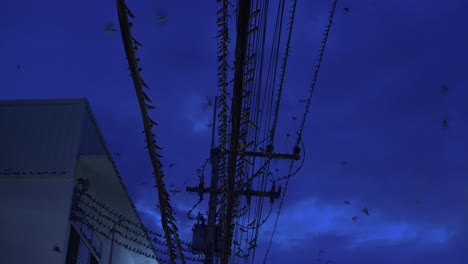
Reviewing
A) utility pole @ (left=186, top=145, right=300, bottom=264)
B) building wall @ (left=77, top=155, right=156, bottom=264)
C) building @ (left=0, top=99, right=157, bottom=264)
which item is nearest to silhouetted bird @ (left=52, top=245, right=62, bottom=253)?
building @ (left=0, top=99, right=157, bottom=264)

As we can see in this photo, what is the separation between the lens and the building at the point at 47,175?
1352 cm

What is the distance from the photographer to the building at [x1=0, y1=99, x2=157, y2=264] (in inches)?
532

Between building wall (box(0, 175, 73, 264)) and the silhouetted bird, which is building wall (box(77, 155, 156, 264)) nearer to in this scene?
building wall (box(0, 175, 73, 264))

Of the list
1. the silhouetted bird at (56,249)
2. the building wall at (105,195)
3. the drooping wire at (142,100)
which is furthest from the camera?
the building wall at (105,195)

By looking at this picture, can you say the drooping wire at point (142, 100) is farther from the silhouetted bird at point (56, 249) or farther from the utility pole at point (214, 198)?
the utility pole at point (214, 198)

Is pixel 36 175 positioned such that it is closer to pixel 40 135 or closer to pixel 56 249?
pixel 40 135

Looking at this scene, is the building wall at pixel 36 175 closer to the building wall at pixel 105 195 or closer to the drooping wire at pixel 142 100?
the building wall at pixel 105 195

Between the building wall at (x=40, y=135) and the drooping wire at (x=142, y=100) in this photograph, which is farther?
the building wall at (x=40, y=135)

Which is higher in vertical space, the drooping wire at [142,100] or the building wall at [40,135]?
the building wall at [40,135]

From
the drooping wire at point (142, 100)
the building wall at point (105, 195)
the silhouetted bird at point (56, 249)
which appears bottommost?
the drooping wire at point (142, 100)

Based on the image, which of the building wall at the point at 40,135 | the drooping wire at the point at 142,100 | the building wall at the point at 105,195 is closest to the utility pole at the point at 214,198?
the building wall at the point at 105,195

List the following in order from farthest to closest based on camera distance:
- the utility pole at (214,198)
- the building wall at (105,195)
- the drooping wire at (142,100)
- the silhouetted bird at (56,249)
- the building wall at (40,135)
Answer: the utility pole at (214,198) → the building wall at (105,195) → the building wall at (40,135) → the silhouetted bird at (56,249) → the drooping wire at (142,100)

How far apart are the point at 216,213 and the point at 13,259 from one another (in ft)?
17.5

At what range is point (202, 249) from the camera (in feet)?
54.4
